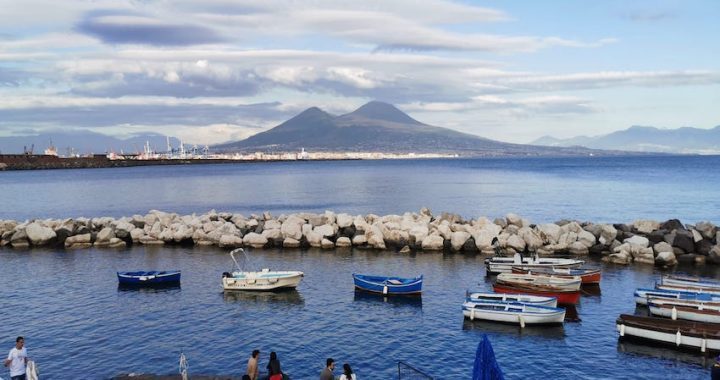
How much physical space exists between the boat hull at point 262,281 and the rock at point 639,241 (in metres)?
28.2

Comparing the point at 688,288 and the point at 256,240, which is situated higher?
the point at 256,240

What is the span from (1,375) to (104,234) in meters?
33.4

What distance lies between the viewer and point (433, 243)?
176 ft

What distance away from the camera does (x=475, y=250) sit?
53312 millimetres

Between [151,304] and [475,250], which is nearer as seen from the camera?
[151,304]

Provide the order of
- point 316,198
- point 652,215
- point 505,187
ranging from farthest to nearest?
point 505,187, point 316,198, point 652,215

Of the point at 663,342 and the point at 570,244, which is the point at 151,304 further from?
the point at 570,244

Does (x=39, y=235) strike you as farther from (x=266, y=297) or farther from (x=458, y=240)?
(x=458, y=240)

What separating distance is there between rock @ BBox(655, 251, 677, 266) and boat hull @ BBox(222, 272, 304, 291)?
28478 millimetres

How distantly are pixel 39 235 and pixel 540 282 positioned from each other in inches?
1888

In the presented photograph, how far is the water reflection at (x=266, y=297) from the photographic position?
130ft

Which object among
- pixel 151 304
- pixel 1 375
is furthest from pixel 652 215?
pixel 1 375

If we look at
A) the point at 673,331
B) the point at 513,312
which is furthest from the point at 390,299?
the point at 673,331

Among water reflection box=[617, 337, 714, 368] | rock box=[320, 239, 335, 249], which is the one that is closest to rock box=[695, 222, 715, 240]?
water reflection box=[617, 337, 714, 368]
